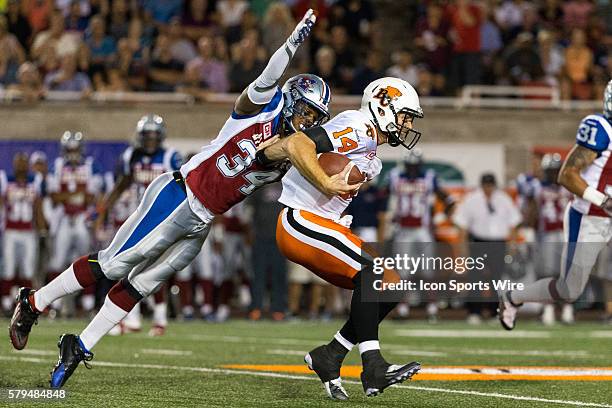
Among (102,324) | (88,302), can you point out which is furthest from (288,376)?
(88,302)

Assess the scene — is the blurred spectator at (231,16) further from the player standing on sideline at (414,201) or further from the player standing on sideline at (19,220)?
the player standing on sideline at (19,220)

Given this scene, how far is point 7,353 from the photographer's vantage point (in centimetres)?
822

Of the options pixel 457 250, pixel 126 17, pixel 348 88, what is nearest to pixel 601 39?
pixel 348 88

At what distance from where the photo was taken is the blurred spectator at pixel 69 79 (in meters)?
14.6

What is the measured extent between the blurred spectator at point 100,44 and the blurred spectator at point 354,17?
2.80 meters

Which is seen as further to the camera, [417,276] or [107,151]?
[107,151]

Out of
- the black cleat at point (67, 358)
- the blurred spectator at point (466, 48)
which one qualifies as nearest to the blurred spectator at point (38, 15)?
the blurred spectator at point (466, 48)

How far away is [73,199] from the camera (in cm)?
1338

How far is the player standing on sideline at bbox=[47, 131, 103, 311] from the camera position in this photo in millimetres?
13180

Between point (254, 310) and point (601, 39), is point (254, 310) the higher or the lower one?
the lower one

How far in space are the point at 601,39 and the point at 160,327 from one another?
8.39m

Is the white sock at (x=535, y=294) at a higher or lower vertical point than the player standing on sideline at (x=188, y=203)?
lower

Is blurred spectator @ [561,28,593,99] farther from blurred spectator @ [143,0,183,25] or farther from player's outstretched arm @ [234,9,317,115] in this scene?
player's outstretched arm @ [234,9,317,115]

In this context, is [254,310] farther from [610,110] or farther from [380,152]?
[610,110]
